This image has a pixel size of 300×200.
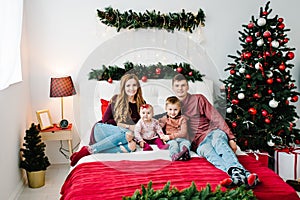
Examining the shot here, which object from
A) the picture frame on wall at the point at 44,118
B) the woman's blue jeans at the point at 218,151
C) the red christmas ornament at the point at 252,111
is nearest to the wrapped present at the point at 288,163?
the red christmas ornament at the point at 252,111

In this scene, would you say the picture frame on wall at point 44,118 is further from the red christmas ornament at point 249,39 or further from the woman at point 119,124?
the red christmas ornament at point 249,39

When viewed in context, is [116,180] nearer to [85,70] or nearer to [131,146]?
[131,146]

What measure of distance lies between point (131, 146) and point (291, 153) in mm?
1653

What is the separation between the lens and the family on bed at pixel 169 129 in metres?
2.68

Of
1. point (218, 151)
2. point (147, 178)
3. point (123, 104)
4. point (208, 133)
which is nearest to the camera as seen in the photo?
point (147, 178)

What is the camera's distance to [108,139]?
297cm

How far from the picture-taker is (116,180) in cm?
239

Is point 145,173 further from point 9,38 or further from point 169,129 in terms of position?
point 9,38

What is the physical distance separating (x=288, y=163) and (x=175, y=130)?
1.36 metres

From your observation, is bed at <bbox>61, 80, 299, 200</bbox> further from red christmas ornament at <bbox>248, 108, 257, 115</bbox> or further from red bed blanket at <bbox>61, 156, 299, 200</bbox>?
red christmas ornament at <bbox>248, 108, 257, 115</bbox>

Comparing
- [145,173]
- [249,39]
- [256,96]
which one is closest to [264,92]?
[256,96]

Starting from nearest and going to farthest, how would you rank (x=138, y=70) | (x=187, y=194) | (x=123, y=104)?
(x=187, y=194) < (x=123, y=104) < (x=138, y=70)

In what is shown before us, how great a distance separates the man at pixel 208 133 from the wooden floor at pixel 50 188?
138 cm

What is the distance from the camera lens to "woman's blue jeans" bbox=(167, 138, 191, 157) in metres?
2.91
